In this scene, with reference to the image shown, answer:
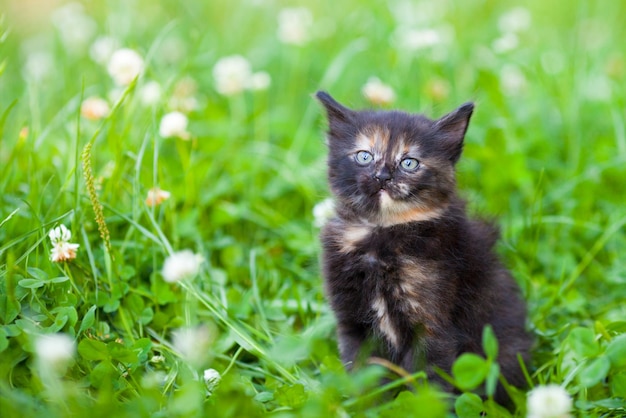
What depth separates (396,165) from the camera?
2633 millimetres

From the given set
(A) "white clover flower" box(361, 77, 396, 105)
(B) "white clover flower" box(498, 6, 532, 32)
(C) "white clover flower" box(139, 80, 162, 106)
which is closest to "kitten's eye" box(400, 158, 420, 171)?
(A) "white clover flower" box(361, 77, 396, 105)

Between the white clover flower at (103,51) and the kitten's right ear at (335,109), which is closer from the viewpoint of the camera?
the kitten's right ear at (335,109)

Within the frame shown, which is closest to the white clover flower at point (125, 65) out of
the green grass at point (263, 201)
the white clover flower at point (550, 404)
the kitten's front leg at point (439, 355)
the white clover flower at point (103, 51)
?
the green grass at point (263, 201)

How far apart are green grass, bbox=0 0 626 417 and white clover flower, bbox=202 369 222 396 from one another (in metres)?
0.03

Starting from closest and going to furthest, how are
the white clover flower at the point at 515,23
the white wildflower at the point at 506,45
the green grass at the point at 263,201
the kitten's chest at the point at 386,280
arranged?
the green grass at the point at 263,201 → the kitten's chest at the point at 386,280 → the white wildflower at the point at 506,45 → the white clover flower at the point at 515,23

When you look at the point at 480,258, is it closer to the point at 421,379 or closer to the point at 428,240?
the point at 428,240

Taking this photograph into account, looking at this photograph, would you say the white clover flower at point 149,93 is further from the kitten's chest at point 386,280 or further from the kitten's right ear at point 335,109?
the kitten's chest at point 386,280

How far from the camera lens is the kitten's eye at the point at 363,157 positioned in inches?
106

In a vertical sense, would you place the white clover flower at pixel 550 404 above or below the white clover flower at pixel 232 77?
below

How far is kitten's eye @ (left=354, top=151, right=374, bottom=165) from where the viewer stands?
8.83 ft

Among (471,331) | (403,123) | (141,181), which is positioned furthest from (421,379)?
(141,181)

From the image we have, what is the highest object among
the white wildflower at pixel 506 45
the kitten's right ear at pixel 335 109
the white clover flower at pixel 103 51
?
the white wildflower at pixel 506 45

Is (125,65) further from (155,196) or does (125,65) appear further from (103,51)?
(103,51)

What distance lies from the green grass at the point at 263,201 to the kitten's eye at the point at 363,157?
2.28 ft
